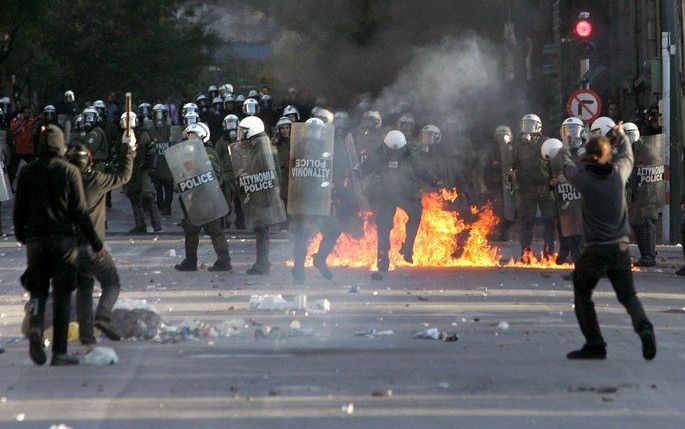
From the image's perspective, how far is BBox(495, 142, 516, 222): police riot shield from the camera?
21.8m

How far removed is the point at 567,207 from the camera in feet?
58.0

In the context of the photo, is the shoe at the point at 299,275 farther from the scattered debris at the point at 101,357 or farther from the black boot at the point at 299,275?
the scattered debris at the point at 101,357

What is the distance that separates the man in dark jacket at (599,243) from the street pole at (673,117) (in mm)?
12905

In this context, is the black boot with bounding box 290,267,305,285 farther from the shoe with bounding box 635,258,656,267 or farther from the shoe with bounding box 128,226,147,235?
the shoe with bounding box 128,226,147,235

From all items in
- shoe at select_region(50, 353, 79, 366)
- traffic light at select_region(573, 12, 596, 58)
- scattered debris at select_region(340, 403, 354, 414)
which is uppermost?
traffic light at select_region(573, 12, 596, 58)

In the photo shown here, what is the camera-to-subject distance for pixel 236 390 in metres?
9.31

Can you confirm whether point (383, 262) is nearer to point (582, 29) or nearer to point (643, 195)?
point (643, 195)

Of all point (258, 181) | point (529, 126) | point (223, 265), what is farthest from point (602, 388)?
point (529, 126)

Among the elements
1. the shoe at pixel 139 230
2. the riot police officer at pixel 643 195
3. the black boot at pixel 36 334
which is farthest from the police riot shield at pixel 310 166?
the shoe at pixel 139 230

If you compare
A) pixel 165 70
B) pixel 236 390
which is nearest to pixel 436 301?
pixel 236 390

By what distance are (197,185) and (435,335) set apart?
21.4ft

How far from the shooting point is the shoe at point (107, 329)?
38.6ft

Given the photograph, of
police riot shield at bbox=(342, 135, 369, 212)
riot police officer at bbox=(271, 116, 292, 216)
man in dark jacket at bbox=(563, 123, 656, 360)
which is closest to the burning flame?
police riot shield at bbox=(342, 135, 369, 212)

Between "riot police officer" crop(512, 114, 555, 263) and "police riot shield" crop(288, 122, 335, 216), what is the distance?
281cm
